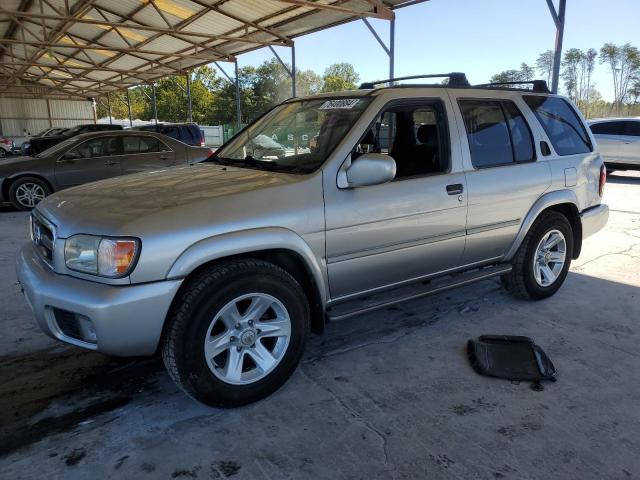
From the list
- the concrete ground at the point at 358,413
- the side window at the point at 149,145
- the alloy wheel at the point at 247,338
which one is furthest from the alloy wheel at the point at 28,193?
the alloy wheel at the point at 247,338

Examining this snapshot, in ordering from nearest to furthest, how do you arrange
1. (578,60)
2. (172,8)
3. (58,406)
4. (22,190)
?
1. (58,406)
2. (22,190)
3. (172,8)
4. (578,60)

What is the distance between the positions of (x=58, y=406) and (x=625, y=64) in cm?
6265

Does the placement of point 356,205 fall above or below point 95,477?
above

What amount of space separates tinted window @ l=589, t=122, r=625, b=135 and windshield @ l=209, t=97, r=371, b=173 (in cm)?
1307

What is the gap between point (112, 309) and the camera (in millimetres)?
2318

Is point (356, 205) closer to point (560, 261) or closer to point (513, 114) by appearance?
point (513, 114)

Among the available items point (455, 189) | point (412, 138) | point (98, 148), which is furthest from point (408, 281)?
point (98, 148)

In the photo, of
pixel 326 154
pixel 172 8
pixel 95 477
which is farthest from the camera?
pixel 172 8

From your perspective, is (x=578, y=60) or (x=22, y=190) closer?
(x=22, y=190)

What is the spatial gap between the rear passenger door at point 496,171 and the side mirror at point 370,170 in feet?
3.11

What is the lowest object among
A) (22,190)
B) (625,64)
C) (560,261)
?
(560,261)

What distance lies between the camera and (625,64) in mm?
51250

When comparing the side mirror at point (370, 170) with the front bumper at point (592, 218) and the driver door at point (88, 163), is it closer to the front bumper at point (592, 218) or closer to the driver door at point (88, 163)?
the front bumper at point (592, 218)

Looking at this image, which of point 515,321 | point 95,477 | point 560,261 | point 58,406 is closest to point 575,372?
point 515,321
